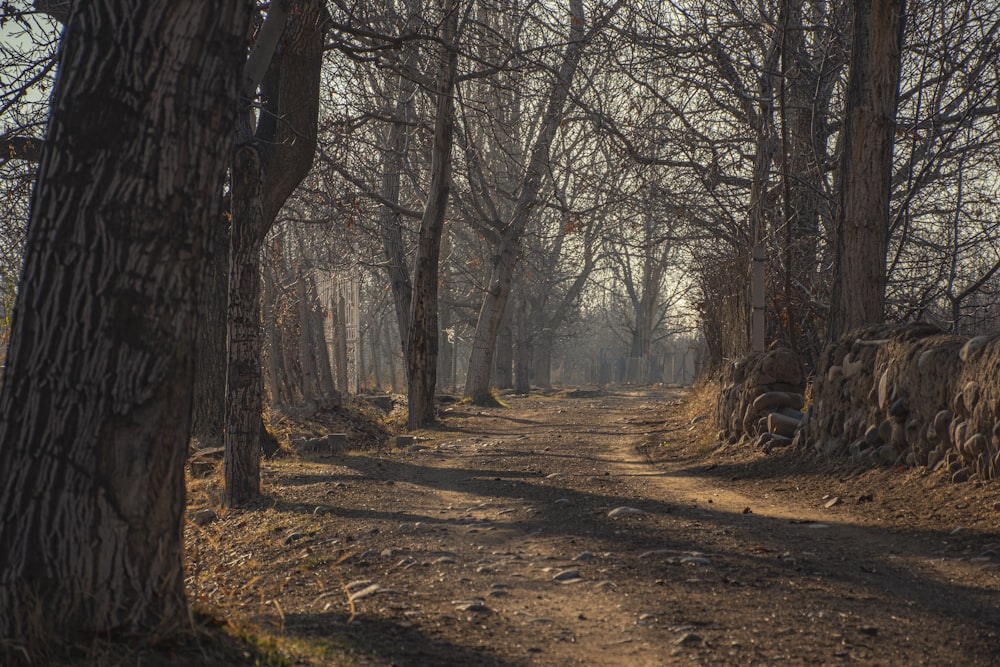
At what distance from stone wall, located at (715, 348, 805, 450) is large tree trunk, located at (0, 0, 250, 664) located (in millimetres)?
7387

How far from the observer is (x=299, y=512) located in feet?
21.7

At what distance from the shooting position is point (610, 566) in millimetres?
4617

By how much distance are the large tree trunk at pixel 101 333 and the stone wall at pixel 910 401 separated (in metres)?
5.12

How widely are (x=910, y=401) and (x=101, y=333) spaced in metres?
6.08

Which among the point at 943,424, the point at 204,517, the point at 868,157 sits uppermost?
the point at 868,157

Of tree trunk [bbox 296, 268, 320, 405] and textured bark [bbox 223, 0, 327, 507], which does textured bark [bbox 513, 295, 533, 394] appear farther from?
textured bark [bbox 223, 0, 327, 507]

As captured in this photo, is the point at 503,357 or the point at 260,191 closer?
the point at 260,191

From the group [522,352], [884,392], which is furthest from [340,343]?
[884,392]

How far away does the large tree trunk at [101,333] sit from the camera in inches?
113

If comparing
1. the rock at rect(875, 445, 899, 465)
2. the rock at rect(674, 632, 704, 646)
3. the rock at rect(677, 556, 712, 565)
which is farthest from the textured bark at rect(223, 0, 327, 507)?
the rock at rect(875, 445, 899, 465)

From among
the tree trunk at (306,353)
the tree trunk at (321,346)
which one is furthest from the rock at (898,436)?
the tree trunk at (321,346)

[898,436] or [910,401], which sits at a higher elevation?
[910,401]

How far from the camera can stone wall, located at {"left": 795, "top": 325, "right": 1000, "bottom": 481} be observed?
19.0 ft

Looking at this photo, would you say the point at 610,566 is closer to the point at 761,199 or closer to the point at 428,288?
the point at 761,199
